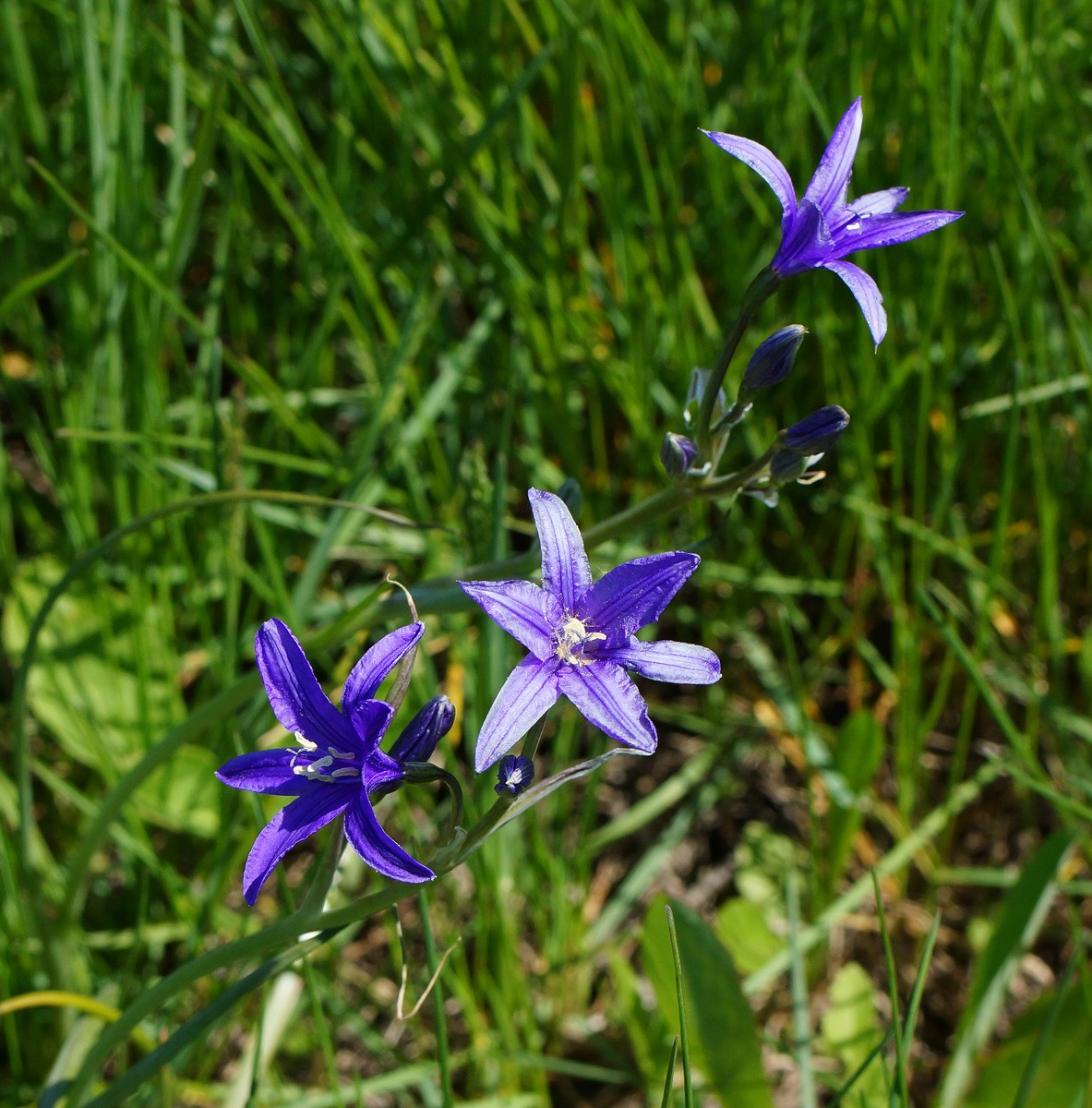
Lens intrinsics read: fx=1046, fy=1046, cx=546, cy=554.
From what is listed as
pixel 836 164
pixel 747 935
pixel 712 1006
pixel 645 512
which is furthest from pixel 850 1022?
pixel 836 164

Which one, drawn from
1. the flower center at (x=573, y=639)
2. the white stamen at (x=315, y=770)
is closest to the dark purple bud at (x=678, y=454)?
the flower center at (x=573, y=639)

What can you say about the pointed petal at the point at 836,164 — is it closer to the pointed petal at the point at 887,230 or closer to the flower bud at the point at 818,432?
the pointed petal at the point at 887,230

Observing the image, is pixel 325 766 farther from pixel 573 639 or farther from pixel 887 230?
pixel 887 230

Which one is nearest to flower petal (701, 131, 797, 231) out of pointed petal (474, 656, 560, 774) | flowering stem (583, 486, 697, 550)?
flowering stem (583, 486, 697, 550)

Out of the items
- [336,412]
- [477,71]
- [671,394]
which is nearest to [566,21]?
[477,71]

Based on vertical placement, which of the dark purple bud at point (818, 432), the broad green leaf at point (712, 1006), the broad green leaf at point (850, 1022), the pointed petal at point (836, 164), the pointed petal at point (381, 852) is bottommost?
the broad green leaf at point (850, 1022)

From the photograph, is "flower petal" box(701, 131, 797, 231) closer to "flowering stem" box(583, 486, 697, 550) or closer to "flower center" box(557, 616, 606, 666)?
"flowering stem" box(583, 486, 697, 550)
